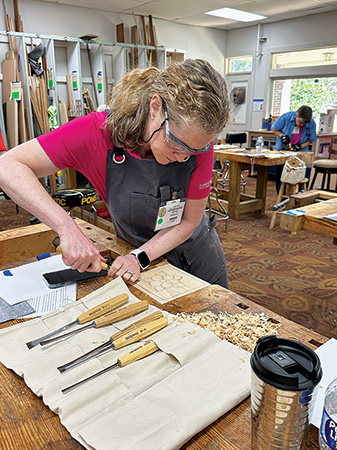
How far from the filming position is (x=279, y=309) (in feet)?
10.2

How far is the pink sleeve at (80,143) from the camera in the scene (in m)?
1.36

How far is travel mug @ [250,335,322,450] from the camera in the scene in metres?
0.58

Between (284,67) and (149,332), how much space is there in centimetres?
964

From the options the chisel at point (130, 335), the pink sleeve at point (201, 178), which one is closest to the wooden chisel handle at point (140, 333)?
the chisel at point (130, 335)

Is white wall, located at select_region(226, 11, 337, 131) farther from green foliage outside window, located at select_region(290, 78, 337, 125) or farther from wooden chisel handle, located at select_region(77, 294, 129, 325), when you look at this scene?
wooden chisel handle, located at select_region(77, 294, 129, 325)

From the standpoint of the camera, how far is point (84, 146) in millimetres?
1407

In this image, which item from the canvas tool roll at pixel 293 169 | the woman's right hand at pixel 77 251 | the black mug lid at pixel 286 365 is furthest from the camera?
the canvas tool roll at pixel 293 169

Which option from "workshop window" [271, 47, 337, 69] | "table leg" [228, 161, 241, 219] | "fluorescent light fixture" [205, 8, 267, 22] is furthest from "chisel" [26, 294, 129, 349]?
"workshop window" [271, 47, 337, 69]

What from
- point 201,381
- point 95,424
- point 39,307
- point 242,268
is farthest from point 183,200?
point 242,268

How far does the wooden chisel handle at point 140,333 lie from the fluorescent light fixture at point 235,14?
25.9ft

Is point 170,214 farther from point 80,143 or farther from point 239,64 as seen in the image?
point 239,64

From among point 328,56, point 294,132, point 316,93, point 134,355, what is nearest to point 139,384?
point 134,355

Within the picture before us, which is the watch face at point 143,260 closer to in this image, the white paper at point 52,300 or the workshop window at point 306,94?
the white paper at point 52,300

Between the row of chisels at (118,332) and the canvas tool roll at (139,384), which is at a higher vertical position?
the row of chisels at (118,332)
